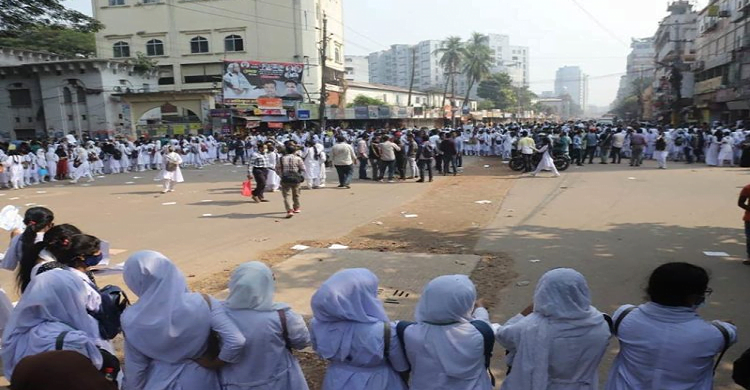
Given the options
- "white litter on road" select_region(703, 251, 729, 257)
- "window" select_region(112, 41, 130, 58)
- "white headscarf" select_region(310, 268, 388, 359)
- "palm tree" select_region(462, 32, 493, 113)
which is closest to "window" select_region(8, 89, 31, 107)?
"window" select_region(112, 41, 130, 58)

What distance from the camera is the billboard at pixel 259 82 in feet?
112

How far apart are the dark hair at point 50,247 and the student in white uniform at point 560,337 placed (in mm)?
2803

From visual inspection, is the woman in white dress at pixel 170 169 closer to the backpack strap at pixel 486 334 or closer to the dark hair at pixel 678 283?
the backpack strap at pixel 486 334

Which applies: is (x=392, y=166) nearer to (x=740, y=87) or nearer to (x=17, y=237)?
(x=17, y=237)

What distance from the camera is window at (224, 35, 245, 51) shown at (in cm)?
4428

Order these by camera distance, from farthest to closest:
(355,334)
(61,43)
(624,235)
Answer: (61,43) → (624,235) → (355,334)

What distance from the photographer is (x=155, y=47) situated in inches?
1752

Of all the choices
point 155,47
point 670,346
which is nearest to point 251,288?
point 670,346

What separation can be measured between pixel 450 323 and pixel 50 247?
2.70 m

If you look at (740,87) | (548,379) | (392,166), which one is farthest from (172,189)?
(740,87)

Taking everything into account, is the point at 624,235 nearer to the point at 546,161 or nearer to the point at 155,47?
the point at 546,161

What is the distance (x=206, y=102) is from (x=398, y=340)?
1419 inches

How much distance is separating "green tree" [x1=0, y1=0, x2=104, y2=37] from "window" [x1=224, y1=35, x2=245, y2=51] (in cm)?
2591

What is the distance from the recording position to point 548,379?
2.56 meters
